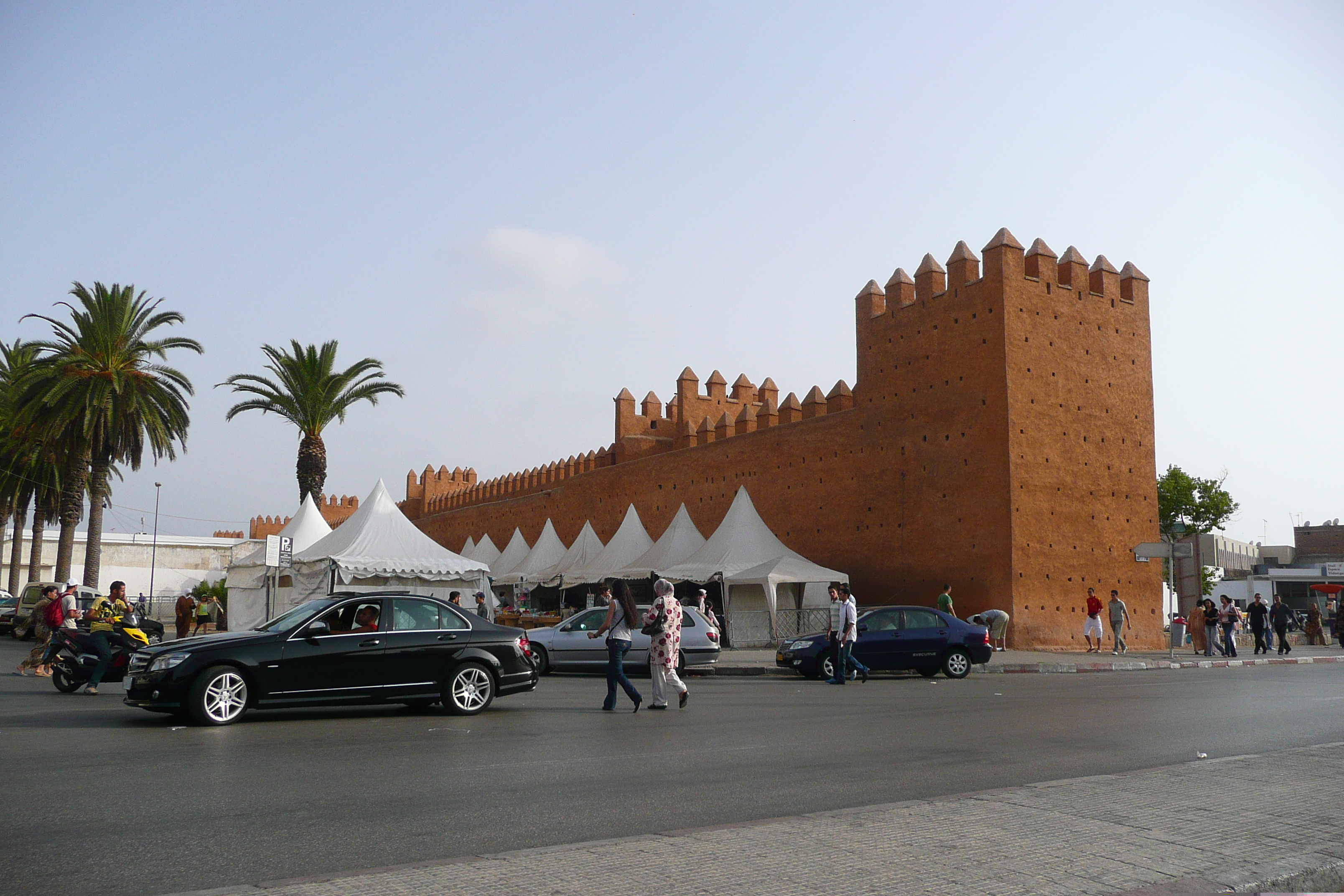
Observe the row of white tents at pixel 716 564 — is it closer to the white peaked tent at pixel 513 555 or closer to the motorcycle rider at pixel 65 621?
the white peaked tent at pixel 513 555

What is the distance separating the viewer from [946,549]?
26.9 metres

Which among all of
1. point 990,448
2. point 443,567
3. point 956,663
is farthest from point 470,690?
point 990,448

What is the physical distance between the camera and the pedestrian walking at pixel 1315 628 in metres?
35.3

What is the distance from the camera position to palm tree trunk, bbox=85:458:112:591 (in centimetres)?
3412

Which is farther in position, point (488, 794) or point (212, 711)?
point (212, 711)

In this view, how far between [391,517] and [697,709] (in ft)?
54.9

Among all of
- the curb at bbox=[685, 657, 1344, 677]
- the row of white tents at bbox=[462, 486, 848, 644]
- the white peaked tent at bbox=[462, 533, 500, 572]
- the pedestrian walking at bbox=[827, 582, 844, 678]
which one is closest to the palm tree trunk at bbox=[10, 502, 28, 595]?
the white peaked tent at bbox=[462, 533, 500, 572]

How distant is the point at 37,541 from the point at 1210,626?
1750 inches

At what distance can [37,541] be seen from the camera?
148 feet

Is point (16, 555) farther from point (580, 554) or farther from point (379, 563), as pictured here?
point (379, 563)

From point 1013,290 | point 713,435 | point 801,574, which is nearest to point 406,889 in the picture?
point 801,574

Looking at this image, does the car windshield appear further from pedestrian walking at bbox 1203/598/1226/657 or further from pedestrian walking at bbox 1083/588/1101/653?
pedestrian walking at bbox 1203/598/1226/657

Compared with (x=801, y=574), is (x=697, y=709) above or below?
below

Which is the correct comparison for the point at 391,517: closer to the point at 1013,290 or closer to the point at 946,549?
the point at 946,549
